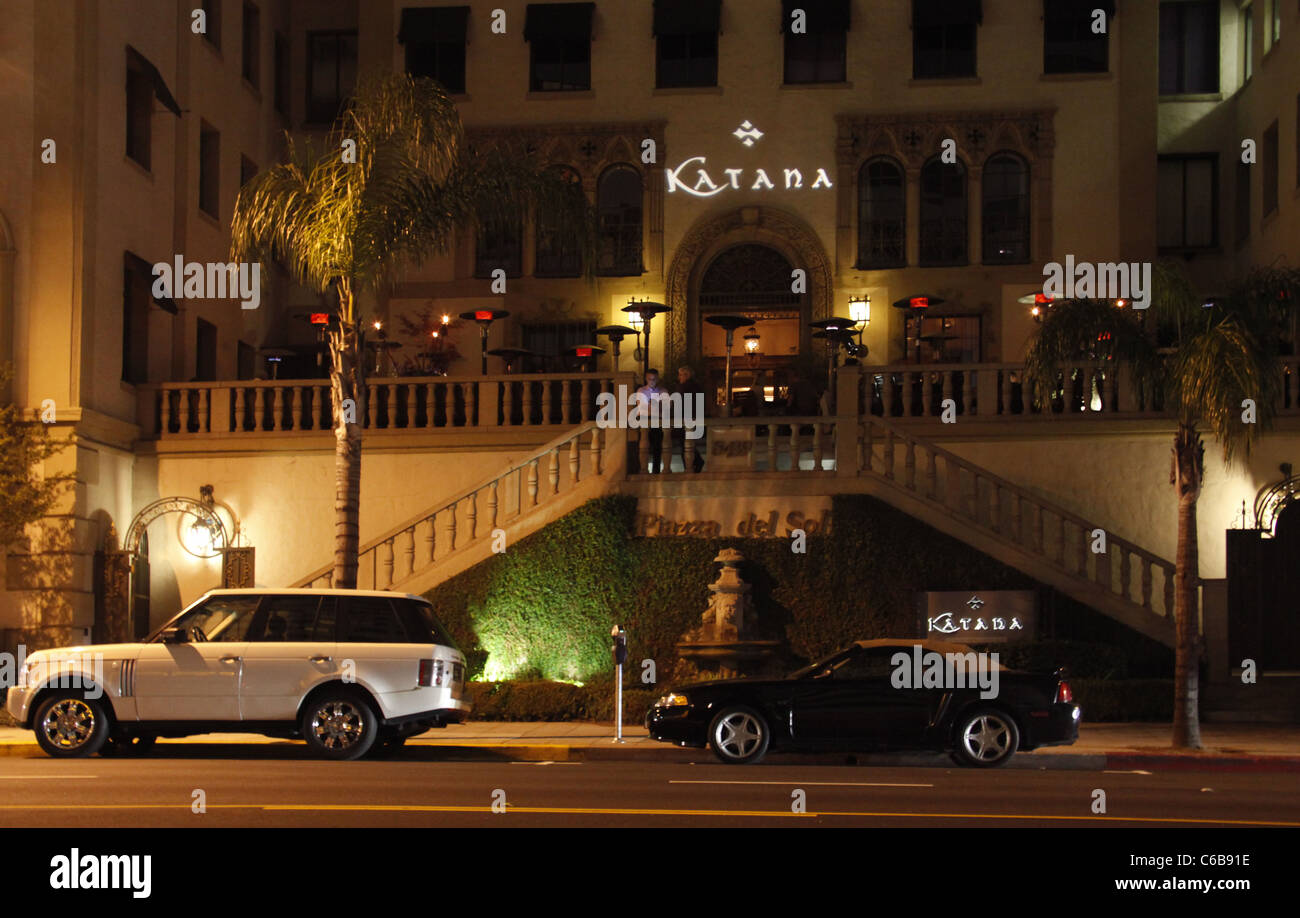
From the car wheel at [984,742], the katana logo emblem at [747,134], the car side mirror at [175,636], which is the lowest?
the car wheel at [984,742]

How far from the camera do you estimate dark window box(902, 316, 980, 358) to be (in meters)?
30.1

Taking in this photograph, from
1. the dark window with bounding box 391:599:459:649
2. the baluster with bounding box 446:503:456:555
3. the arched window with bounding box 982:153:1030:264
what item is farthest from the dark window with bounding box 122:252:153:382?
the arched window with bounding box 982:153:1030:264

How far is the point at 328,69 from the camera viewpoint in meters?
32.9

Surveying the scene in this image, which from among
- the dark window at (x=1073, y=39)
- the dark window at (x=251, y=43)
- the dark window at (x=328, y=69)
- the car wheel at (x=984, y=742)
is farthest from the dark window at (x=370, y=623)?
the dark window at (x=1073, y=39)

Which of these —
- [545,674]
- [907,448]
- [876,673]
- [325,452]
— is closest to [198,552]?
[325,452]

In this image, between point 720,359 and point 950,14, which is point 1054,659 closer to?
point 720,359

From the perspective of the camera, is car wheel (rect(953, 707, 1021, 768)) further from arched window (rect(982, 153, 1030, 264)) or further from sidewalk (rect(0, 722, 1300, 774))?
arched window (rect(982, 153, 1030, 264))

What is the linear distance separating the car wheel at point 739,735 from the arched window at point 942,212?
16171 mm

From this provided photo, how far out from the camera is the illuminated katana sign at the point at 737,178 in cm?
3075

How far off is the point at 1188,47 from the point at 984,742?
20.4 meters

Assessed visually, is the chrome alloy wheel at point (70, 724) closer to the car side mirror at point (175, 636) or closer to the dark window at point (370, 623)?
the car side mirror at point (175, 636)

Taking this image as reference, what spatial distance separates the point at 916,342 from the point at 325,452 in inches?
466

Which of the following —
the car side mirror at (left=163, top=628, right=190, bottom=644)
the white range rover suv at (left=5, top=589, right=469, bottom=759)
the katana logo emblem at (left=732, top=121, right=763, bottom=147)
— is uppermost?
the katana logo emblem at (left=732, top=121, right=763, bottom=147)

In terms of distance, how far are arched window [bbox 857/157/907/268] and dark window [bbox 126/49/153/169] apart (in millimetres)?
13371
